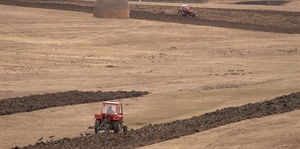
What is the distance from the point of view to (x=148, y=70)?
3800cm

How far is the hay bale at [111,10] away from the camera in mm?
57438

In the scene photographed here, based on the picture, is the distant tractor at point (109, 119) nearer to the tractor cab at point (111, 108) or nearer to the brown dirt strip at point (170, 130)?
the tractor cab at point (111, 108)

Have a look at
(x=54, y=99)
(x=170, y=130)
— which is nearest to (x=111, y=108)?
(x=170, y=130)

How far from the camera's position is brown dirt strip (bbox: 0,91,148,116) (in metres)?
26.8

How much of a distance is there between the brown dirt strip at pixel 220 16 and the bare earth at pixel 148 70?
9.09 feet

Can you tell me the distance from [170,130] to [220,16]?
141 ft

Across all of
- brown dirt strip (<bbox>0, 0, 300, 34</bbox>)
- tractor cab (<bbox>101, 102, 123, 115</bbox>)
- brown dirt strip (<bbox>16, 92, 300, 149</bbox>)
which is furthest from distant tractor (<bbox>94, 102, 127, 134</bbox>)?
brown dirt strip (<bbox>0, 0, 300, 34</bbox>)

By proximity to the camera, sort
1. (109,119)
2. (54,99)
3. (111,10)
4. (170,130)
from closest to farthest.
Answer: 1. (170,130)
2. (109,119)
3. (54,99)
4. (111,10)

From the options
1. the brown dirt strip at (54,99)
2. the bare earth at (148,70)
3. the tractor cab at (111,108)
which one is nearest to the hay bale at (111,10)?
the bare earth at (148,70)

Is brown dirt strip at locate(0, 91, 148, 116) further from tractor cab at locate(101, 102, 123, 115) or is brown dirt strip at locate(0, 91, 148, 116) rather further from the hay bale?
the hay bale

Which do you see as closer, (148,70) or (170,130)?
(170,130)

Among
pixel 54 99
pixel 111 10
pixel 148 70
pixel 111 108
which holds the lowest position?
pixel 148 70

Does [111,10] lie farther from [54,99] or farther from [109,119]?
[109,119]

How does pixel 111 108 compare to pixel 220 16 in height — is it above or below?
above
